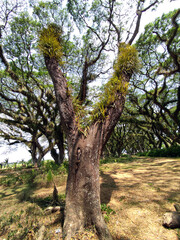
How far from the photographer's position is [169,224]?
195 cm

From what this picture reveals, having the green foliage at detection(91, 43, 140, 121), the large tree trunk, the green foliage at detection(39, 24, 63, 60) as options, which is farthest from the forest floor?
the green foliage at detection(39, 24, 63, 60)

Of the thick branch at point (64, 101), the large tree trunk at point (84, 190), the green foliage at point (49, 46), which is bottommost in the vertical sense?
the large tree trunk at point (84, 190)

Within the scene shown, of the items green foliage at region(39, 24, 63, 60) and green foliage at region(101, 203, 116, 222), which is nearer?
green foliage at region(101, 203, 116, 222)

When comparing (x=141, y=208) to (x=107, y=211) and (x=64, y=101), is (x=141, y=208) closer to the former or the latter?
(x=107, y=211)

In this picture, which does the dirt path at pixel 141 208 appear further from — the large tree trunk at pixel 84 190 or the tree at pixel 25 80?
the tree at pixel 25 80

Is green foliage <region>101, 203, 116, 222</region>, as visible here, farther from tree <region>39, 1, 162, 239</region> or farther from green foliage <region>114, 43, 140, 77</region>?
green foliage <region>114, 43, 140, 77</region>

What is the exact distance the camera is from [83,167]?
207cm

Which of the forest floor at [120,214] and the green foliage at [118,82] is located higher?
the green foliage at [118,82]

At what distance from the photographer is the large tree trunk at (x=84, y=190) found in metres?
1.82

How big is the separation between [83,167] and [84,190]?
14.1 inches

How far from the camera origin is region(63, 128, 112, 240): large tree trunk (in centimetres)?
182

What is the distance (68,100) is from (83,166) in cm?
138

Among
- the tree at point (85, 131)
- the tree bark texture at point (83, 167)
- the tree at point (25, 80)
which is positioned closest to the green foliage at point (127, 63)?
the tree at point (85, 131)

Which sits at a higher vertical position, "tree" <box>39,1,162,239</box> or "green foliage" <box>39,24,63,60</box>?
"green foliage" <box>39,24,63,60</box>
